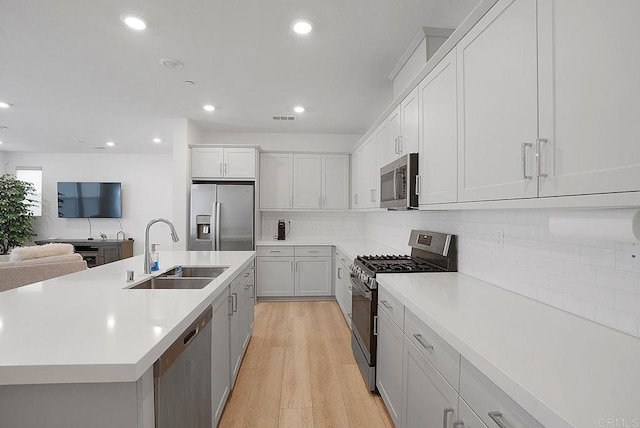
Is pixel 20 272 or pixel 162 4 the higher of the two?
pixel 162 4

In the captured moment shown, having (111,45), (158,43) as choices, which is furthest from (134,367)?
(111,45)

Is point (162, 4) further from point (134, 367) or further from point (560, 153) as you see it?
point (560, 153)

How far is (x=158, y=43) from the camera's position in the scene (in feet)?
7.89

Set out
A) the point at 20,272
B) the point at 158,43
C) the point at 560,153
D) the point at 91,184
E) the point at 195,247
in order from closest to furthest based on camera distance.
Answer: the point at 560,153, the point at 158,43, the point at 20,272, the point at 195,247, the point at 91,184

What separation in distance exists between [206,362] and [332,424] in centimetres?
98

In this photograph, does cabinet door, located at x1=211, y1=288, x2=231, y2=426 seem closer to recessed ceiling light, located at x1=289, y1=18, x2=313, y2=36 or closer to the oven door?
the oven door

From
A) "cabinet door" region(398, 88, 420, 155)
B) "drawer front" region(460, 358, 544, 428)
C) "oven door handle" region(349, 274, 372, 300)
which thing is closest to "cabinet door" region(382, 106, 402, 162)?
"cabinet door" region(398, 88, 420, 155)

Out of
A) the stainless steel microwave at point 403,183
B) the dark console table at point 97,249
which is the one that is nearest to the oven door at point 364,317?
the stainless steel microwave at point 403,183

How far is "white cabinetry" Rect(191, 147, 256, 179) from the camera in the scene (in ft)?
14.8

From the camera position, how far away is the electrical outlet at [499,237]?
183cm

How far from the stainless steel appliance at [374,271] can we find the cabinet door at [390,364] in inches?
3.3

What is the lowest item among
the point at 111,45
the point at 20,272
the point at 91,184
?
the point at 20,272

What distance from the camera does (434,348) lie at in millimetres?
1314

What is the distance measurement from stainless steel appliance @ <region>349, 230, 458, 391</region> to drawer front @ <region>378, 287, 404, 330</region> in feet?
0.32
